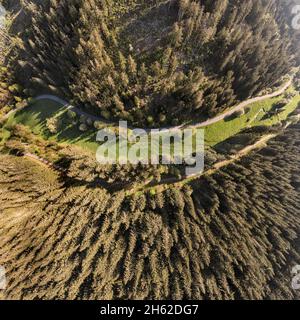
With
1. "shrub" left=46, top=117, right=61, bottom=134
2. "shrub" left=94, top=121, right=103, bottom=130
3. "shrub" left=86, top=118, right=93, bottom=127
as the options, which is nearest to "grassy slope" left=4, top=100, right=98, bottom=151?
"shrub" left=46, top=117, right=61, bottom=134

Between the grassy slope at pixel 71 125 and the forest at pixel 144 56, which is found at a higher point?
the forest at pixel 144 56

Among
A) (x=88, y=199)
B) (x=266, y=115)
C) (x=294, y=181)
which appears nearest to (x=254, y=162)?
(x=294, y=181)

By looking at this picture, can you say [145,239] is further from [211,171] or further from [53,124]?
[53,124]

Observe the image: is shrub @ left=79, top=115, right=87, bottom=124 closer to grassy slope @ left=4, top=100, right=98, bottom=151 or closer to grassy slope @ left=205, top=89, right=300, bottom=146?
grassy slope @ left=4, top=100, right=98, bottom=151

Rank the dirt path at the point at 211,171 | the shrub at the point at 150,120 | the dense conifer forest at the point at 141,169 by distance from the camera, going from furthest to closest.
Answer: the dirt path at the point at 211,171 → the shrub at the point at 150,120 → the dense conifer forest at the point at 141,169

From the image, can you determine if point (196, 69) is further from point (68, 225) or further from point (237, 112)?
point (68, 225)

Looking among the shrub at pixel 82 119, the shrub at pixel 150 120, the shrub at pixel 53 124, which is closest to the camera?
the shrub at pixel 150 120

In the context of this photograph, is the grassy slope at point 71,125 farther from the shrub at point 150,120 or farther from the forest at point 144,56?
the shrub at point 150,120

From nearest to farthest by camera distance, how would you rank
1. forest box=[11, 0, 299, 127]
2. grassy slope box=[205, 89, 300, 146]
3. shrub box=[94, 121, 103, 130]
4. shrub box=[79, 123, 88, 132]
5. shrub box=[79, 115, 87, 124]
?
forest box=[11, 0, 299, 127]
shrub box=[94, 121, 103, 130]
shrub box=[79, 123, 88, 132]
shrub box=[79, 115, 87, 124]
grassy slope box=[205, 89, 300, 146]

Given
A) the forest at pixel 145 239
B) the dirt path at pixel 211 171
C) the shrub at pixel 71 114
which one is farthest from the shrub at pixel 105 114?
the dirt path at pixel 211 171
